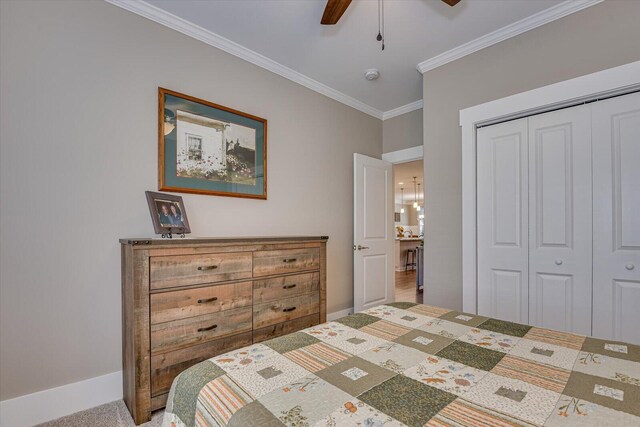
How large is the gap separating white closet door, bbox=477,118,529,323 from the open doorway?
24.5 inches

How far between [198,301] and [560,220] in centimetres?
267

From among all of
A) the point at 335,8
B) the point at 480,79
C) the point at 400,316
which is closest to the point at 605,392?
the point at 400,316

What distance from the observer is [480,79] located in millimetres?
2707

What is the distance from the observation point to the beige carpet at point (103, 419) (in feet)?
5.79

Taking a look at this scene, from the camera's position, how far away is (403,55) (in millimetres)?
2865

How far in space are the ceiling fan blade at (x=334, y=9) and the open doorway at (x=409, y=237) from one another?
193 centimetres

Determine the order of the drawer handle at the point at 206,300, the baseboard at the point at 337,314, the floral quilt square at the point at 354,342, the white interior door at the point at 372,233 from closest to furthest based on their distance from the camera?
the floral quilt square at the point at 354,342 → the drawer handle at the point at 206,300 → the baseboard at the point at 337,314 → the white interior door at the point at 372,233

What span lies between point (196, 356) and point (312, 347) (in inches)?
46.1

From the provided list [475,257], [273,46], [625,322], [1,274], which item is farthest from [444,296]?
[1,274]

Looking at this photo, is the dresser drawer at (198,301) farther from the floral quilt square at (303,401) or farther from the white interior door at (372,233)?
the white interior door at (372,233)

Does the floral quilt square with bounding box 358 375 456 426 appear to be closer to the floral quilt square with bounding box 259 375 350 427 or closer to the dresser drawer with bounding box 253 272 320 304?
the floral quilt square with bounding box 259 375 350 427

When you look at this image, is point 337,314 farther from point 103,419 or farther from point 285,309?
point 103,419

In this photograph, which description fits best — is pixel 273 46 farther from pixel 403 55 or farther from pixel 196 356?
pixel 196 356

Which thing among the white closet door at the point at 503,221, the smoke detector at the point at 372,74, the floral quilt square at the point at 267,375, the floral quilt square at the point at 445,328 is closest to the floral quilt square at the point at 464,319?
the floral quilt square at the point at 445,328
